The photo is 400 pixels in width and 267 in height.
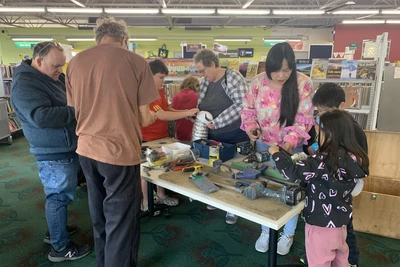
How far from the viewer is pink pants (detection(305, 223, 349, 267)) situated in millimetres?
1500

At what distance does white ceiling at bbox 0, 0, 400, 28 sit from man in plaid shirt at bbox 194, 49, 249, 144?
278 inches

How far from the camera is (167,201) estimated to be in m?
3.07

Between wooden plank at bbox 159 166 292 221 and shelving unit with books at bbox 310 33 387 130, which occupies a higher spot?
shelving unit with books at bbox 310 33 387 130

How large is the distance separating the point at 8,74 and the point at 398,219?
25.9 ft

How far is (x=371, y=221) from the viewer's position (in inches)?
97.7

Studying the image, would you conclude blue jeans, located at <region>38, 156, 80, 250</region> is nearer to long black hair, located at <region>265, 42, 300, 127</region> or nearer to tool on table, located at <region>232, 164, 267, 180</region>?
tool on table, located at <region>232, 164, 267, 180</region>

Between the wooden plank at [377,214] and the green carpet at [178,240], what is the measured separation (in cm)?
7

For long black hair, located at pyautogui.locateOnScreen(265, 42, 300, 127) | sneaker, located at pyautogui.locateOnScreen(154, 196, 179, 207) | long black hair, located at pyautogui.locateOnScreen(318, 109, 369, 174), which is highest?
long black hair, located at pyautogui.locateOnScreen(265, 42, 300, 127)

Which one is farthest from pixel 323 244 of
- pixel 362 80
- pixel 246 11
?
pixel 246 11

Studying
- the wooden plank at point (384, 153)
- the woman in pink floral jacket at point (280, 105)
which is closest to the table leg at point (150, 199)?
the woman in pink floral jacket at point (280, 105)

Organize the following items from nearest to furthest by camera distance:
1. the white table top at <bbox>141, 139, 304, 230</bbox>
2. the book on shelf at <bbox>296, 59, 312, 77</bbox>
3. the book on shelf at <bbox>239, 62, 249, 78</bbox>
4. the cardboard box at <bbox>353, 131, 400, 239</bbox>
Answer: the white table top at <bbox>141, 139, 304, 230</bbox>, the cardboard box at <bbox>353, 131, 400, 239</bbox>, the book on shelf at <bbox>296, 59, 312, 77</bbox>, the book on shelf at <bbox>239, 62, 249, 78</bbox>

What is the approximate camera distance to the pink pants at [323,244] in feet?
4.92

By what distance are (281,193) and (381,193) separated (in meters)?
1.63

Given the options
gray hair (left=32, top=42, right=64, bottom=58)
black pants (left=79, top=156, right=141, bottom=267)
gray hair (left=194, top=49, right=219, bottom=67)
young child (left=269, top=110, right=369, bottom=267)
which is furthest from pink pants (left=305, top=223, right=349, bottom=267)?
gray hair (left=32, top=42, right=64, bottom=58)
